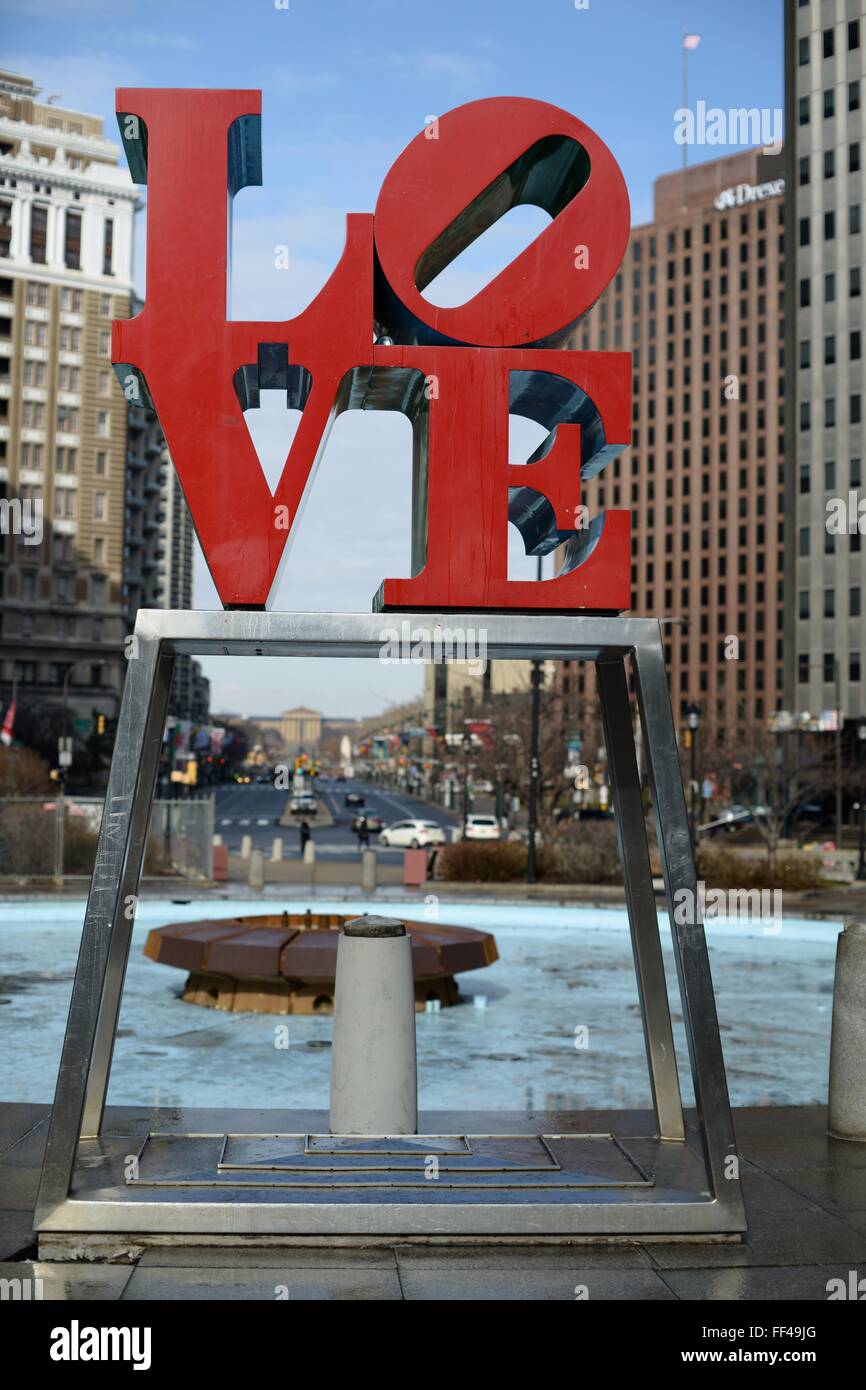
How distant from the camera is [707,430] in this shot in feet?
Result: 495

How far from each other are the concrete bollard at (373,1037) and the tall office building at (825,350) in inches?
3142

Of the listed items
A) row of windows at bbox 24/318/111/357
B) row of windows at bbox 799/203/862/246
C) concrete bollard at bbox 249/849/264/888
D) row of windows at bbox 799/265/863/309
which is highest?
row of windows at bbox 799/203/862/246

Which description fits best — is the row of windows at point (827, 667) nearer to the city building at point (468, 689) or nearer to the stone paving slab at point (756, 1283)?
the city building at point (468, 689)

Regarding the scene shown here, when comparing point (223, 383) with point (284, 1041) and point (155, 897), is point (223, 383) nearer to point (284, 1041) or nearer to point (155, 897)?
point (284, 1041)

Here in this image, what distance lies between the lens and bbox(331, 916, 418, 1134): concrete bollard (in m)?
7.50

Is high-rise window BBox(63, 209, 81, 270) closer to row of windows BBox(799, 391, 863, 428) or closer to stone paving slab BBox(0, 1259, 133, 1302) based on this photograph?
row of windows BBox(799, 391, 863, 428)

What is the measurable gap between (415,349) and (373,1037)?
12.4 ft

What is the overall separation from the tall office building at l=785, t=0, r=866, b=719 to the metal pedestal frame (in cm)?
8019

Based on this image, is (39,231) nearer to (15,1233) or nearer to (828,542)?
(828,542)

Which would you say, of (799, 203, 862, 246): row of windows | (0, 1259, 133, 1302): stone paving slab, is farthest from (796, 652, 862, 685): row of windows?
(0, 1259, 133, 1302): stone paving slab

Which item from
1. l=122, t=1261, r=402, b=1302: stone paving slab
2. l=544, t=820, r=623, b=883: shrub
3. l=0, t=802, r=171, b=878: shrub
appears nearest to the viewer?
l=122, t=1261, r=402, b=1302: stone paving slab

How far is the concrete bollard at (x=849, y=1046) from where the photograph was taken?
27.8 feet

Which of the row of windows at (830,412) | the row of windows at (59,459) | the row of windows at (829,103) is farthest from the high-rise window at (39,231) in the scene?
the row of windows at (830,412)

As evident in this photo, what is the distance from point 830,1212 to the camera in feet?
22.4
